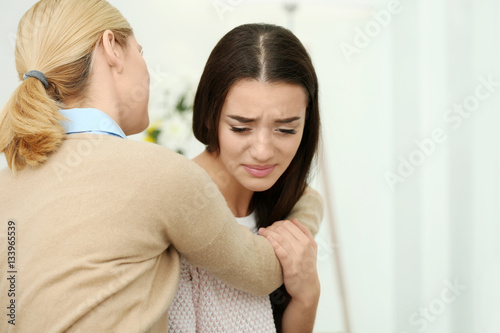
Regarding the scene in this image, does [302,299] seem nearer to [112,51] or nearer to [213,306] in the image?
[213,306]

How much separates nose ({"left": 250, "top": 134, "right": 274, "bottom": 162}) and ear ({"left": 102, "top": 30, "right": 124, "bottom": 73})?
0.34 metres

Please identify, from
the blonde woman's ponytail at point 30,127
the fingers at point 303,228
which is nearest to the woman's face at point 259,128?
the fingers at point 303,228

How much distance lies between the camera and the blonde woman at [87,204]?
2.79 feet

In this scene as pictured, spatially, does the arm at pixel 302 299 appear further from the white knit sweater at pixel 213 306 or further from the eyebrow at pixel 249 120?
the eyebrow at pixel 249 120

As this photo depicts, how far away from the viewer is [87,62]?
1.01 m

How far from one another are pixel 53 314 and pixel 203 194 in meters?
0.29

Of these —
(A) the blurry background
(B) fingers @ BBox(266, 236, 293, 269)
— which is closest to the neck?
(B) fingers @ BBox(266, 236, 293, 269)

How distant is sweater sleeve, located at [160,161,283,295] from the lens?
878 millimetres

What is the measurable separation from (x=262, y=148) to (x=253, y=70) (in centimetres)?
17

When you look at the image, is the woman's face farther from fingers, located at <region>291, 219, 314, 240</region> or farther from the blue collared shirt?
the blue collared shirt

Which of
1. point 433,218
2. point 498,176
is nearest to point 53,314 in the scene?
point 433,218

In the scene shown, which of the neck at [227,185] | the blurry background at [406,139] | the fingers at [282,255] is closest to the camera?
the fingers at [282,255]

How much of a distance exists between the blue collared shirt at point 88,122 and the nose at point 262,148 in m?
0.35

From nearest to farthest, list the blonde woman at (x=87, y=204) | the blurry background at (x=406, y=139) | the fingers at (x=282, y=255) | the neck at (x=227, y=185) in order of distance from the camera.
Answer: the blonde woman at (x=87, y=204) → the fingers at (x=282, y=255) → the neck at (x=227, y=185) → the blurry background at (x=406, y=139)
